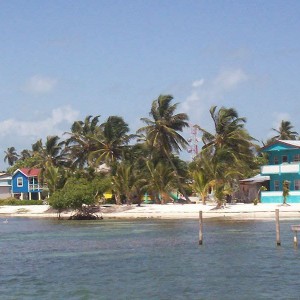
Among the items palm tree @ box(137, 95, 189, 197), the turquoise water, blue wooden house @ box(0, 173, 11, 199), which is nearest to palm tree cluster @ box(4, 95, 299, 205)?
palm tree @ box(137, 95, 189, 197)

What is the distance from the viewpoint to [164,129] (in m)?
81.6

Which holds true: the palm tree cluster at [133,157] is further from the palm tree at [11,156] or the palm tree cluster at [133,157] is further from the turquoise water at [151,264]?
the palm tree at [11,156]

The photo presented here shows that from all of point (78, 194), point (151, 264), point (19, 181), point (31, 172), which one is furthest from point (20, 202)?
point (151, 264)

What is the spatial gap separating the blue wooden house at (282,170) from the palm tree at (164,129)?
11.5 meters

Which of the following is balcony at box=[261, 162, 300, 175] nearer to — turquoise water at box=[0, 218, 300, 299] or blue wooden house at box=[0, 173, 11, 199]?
turquoise water at box=[0, 218, 300, 299]

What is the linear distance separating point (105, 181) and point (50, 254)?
127 ft

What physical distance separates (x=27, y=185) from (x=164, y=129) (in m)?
40.6

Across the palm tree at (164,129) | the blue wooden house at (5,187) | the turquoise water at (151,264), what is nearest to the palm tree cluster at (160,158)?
the palm tree at (164,129)

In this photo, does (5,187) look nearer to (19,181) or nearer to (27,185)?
(19,181)

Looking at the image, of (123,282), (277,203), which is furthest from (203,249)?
(277,203)

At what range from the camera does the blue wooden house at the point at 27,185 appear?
370 feet

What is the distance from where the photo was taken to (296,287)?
27703 millimetres

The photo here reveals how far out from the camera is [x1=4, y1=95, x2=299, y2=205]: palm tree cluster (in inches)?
2980

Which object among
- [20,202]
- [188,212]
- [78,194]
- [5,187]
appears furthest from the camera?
[5,187]
